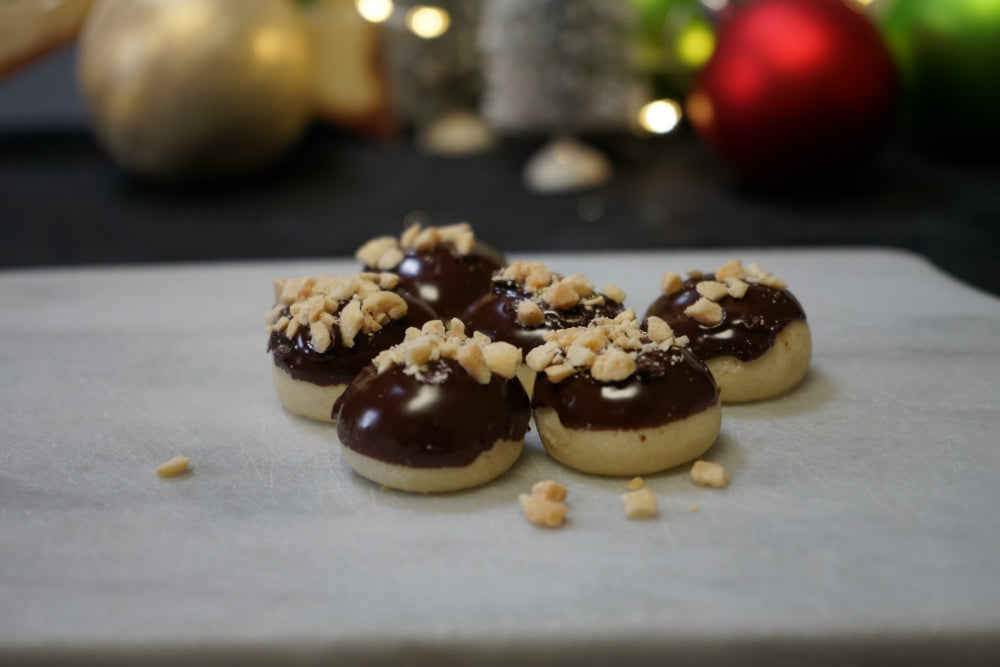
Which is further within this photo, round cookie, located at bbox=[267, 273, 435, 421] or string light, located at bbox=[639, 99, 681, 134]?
string light, located at bbox=[639, 99, 681, 134]

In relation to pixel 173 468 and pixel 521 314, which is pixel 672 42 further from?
pixel 173 468

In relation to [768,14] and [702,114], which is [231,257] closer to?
[702,114]

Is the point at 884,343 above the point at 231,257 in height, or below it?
above

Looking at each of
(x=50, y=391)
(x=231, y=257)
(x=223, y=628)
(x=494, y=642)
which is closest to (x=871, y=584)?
(x=494, y=642)

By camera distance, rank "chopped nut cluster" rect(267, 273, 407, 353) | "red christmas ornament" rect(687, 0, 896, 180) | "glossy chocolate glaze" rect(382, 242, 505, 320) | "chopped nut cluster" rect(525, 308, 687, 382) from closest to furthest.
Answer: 1. "chopped nut cluster" rect(525, 308, 687, 382)
2. "chopped nut cluster" rect(267, 273, 407, 353)
3. "glossy chocolate glaze" rect(382, 242, 505, 320)
4. "red christmas ornament" rect(687, 0, 896, 180)

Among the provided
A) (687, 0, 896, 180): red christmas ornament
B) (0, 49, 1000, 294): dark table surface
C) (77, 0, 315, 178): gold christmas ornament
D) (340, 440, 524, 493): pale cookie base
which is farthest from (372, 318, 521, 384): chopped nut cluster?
(77, 0, 315, 178): gold christmas ornament

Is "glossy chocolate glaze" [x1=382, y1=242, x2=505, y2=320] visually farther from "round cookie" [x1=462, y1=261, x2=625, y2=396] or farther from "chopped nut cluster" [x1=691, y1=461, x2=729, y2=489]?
"chopped nut cluster" [x1=691, y1=461, x2=729, y2=489]

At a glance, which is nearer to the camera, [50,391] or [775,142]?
[50,391]
